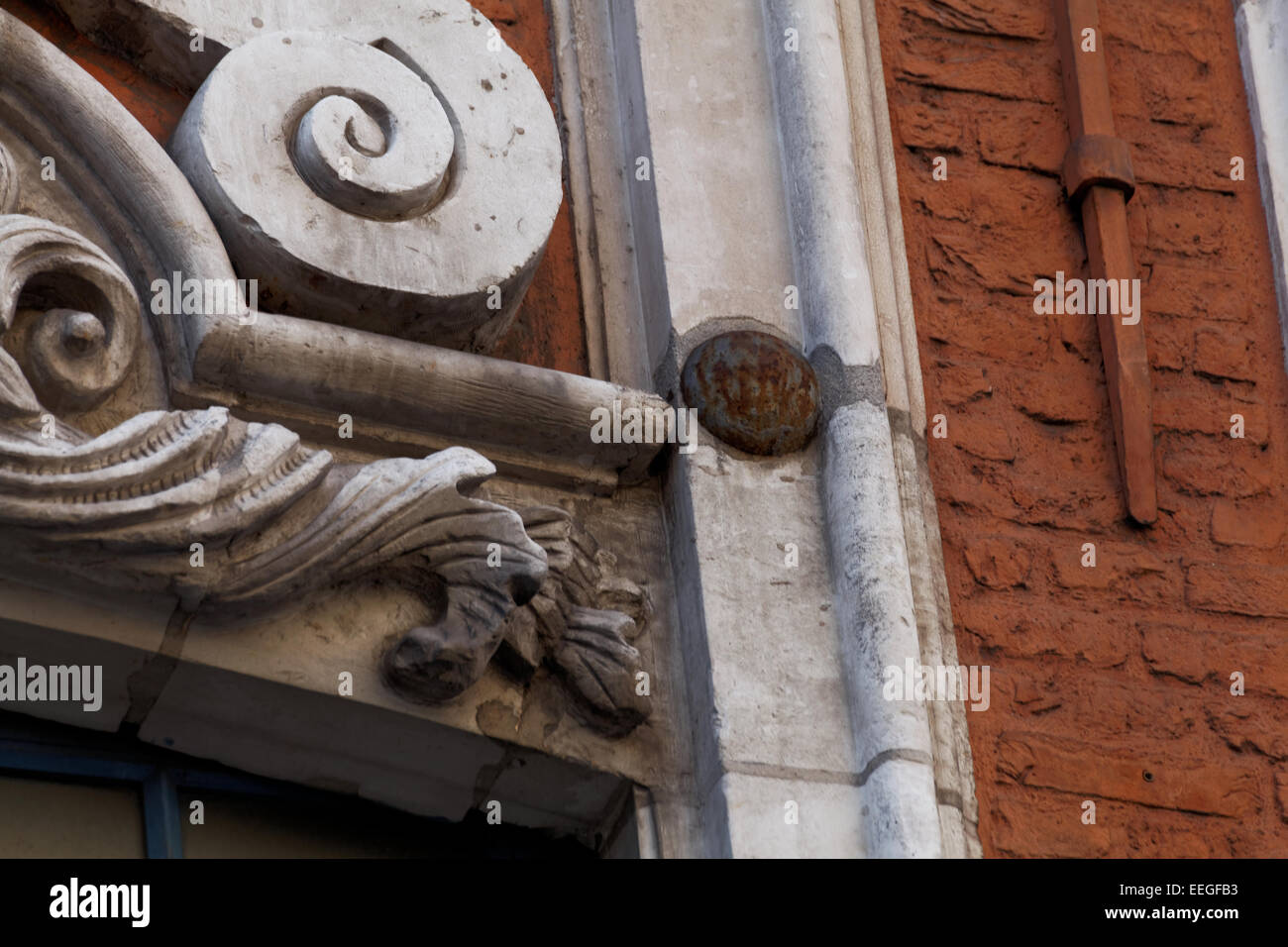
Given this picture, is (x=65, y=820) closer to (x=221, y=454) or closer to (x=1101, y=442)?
(x=221, y=454)

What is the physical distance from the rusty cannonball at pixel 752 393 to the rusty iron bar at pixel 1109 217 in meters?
0.43

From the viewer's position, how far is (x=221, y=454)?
2.46 m

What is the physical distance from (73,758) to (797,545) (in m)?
0.82

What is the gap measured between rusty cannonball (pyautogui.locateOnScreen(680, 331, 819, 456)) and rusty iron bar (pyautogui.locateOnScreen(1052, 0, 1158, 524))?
428 millimetres

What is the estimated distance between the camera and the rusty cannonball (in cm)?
282

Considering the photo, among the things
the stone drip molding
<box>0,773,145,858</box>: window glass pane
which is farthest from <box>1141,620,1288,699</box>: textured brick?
<box>0,773,145,858</box>: window glass pane

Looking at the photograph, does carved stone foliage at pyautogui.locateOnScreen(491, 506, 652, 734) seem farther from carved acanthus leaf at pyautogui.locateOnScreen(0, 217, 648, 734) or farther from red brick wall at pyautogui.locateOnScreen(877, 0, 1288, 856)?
red brick wall at pyautogui.locateOnScreen(877, 0, 1288, 856)

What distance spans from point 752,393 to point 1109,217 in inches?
24.6

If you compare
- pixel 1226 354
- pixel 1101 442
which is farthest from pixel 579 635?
pixel 1226 354

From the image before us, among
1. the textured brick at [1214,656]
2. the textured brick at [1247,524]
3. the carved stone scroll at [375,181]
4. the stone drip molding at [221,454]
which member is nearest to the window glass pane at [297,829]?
the stone drip molding at [221,454]

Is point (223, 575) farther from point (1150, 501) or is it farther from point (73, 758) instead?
point (1150, 501)

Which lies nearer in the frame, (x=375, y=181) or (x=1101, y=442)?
(x=375, y=181)

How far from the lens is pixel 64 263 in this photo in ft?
8.22

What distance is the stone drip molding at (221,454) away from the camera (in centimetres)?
240
